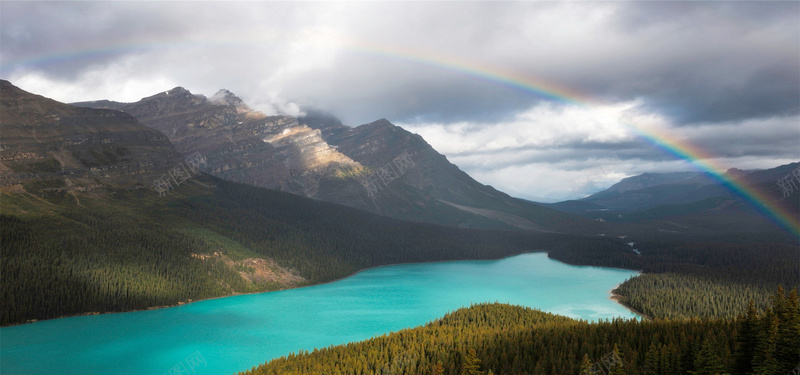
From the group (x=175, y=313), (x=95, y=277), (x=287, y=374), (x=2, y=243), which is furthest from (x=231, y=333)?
(x=2, y=243)

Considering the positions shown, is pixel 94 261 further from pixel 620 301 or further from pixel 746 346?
pixel 620 301

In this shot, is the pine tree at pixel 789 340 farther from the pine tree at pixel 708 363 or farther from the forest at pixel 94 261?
the forest at pixel 94 261

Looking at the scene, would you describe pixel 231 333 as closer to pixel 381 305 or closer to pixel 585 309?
pixel 381 305

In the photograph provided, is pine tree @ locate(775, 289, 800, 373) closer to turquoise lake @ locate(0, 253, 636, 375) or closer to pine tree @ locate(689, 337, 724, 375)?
pine tree @ locate(689, 337, 724, 375)

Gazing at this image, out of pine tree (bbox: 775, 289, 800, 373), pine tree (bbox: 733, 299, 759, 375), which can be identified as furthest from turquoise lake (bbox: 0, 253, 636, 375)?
pine tree (bbox: 775, 289, 800, 373)

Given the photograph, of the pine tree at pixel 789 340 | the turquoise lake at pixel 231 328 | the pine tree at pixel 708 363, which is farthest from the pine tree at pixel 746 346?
the turquoise lake at pixel 231 328
